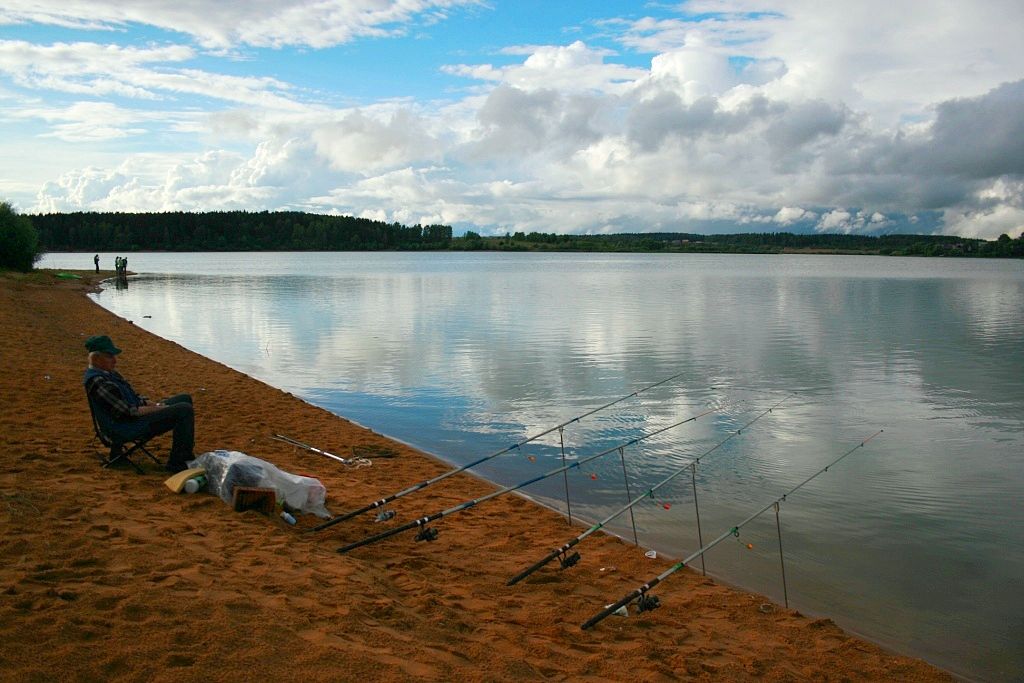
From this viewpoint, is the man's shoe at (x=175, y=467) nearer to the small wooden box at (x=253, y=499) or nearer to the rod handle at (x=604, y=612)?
the small wooden box at (x=253, y=499)

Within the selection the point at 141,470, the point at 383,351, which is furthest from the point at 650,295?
the point at 141,470

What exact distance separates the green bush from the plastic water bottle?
192 ft

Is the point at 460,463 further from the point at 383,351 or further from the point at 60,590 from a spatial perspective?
the point at 383,351

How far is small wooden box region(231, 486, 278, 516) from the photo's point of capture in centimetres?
759

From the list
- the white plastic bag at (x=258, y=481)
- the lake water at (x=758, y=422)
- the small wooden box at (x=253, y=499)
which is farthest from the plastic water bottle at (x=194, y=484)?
the lake water at (x=758, y=422)

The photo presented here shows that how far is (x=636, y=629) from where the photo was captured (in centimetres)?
638

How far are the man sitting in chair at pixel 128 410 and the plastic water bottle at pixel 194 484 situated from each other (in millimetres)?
629

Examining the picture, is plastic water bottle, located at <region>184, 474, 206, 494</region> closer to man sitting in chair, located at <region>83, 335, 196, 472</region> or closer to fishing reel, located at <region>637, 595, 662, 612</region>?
man sitting in chair, located at <region>83, 335, 196, 472</region>

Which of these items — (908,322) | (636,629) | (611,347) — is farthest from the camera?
(908,322)

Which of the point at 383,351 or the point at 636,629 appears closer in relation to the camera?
the point at 636,629

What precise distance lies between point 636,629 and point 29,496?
18.0ft

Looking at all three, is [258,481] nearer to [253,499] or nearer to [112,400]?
[253,499]

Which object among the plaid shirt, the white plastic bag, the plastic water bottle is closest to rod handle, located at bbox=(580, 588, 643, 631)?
the white plastic bag

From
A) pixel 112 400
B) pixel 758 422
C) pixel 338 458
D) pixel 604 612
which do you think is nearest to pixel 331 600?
pixel 604 612
